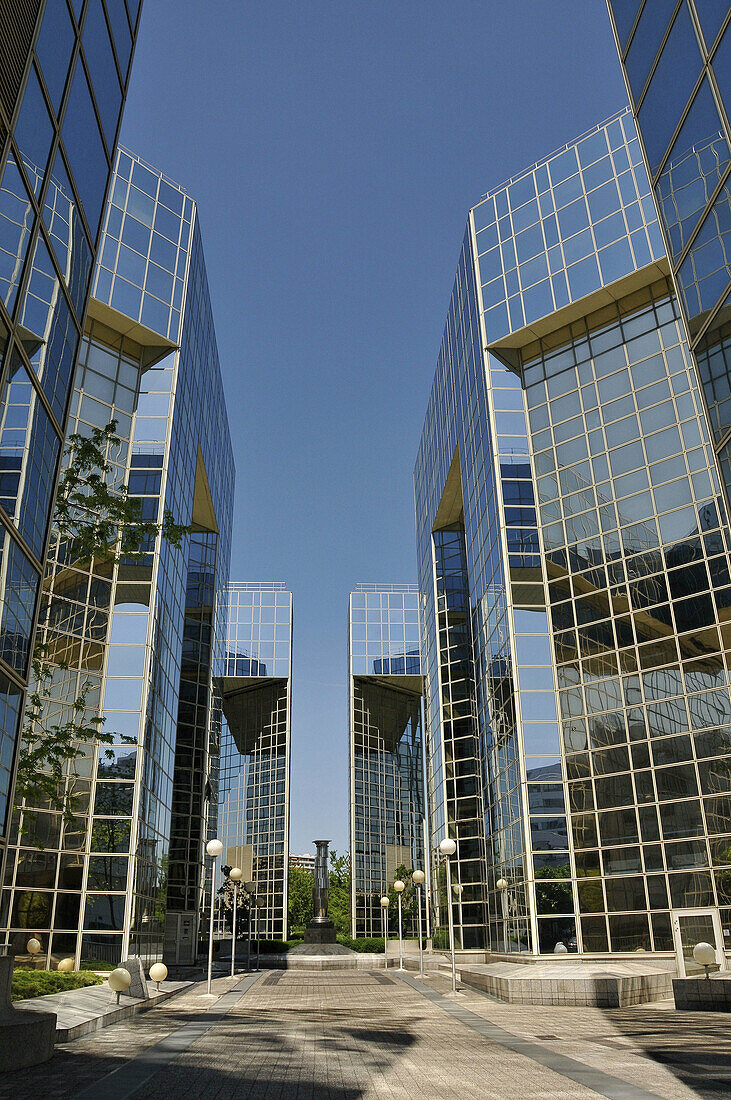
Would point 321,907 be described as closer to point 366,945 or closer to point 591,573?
point 366,945

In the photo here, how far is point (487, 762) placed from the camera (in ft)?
121

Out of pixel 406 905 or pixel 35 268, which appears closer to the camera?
pixel 35 268

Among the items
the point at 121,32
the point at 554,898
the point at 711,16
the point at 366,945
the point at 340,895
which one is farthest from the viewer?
the point at 340,895

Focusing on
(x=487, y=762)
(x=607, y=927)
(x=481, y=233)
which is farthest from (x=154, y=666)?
(x=481, y=233)

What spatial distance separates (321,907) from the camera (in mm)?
47625

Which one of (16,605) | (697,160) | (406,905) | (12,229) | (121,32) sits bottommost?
(406,905)

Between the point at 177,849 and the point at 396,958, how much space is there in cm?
1432

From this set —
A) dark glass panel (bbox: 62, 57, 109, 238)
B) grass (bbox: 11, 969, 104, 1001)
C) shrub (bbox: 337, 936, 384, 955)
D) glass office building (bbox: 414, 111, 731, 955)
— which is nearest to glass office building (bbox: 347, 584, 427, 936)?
shrub (bbox: 337, 936, 384, 955)

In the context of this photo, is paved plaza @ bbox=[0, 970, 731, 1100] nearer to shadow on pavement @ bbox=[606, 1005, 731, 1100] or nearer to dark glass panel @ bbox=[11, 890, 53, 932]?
shadow on pavement @ bbox=[606, 1005, 731, 1100]

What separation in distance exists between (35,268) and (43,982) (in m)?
14.4

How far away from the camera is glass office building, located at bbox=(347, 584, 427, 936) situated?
66.7 metres

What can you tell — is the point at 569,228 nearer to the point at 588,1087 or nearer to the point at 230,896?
the point at 588,1087

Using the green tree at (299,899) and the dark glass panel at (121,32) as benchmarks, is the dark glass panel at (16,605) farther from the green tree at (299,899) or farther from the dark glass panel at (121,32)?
the green tree at (299,899)

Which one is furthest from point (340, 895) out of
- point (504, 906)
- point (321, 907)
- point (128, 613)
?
point (128, 613)
